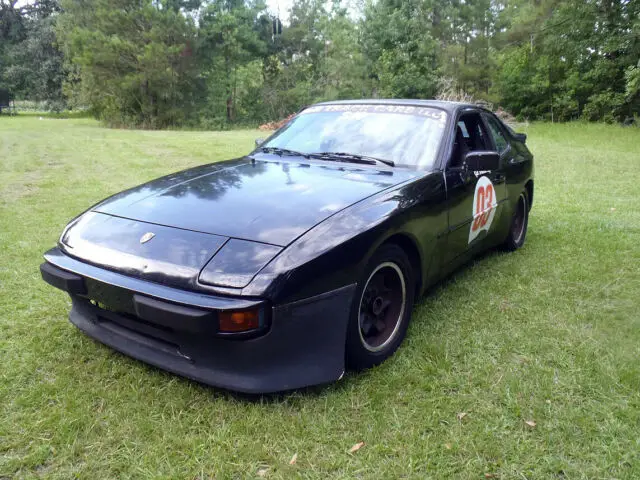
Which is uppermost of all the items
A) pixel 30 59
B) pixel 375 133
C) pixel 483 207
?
pixel 30 59

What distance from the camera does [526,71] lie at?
78.8 feet

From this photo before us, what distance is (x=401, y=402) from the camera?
91.5 inches

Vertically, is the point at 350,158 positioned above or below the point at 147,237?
above

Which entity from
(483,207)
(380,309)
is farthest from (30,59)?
(380,309)

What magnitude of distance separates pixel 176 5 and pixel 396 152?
29.8 meters

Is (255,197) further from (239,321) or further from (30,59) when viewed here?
(30,59)

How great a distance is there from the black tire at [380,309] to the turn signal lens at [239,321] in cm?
52

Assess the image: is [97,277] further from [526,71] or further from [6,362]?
[526,71]

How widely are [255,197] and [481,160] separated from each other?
150 centimetres

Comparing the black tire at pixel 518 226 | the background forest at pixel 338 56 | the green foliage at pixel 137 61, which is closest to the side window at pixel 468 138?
the black tire at pixel 518 226

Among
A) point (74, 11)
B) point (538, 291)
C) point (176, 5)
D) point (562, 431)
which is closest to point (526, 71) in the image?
point (176, 5)

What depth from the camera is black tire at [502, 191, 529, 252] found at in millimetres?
4488

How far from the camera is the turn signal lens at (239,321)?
1.96m

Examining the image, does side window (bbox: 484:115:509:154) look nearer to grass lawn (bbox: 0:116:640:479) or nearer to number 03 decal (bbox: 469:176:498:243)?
number 03 decal (bbox: 469:176:498:243)
